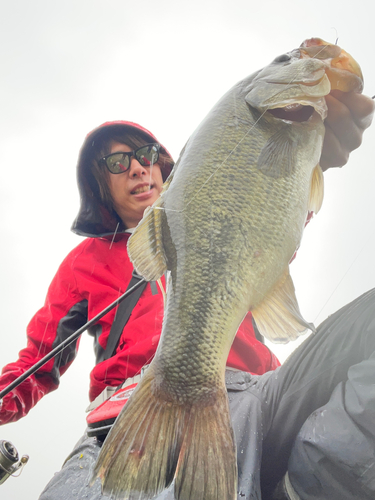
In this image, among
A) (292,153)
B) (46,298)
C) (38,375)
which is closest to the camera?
(292,153)

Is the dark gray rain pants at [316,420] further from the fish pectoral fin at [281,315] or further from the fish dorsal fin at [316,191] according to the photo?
the fish dorsal fin at [316,191]

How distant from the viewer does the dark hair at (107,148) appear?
302 cm

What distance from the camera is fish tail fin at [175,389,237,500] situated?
0.86 metres

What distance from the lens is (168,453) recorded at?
932 mm

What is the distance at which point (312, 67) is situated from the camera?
1.40 m

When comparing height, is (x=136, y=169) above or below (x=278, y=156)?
above

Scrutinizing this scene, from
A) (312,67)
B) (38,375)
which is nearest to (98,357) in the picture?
(38,375)

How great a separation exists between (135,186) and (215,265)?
6.04ft

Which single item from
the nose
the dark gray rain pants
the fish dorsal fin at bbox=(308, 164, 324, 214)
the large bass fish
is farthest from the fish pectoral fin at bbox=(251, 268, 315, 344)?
the nose

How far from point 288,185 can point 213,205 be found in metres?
0.26


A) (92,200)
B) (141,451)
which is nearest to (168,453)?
(141,451)

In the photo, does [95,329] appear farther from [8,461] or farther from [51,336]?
[8,461]

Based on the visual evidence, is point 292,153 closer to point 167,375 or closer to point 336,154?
point 336,154

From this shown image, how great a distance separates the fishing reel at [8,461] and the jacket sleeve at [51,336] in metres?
0.27
